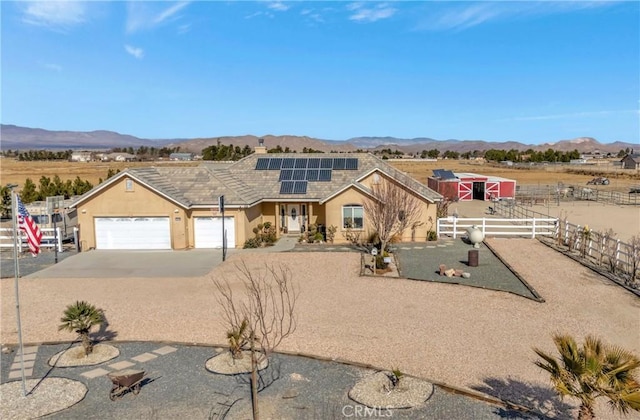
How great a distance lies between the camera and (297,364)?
11.9 metres

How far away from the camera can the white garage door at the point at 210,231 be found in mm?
26812

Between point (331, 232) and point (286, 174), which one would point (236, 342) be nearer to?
point (331, 232)

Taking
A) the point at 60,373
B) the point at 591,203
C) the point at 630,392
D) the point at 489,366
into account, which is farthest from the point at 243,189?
the point at 591,203

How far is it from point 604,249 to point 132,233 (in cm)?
2381

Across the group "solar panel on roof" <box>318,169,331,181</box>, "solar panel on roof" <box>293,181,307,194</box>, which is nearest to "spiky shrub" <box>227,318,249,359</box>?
"solar panel on roof" <box>293,181,307,194</box>

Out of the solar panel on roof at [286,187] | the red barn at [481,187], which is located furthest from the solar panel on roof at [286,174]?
the red barn at [481,187]

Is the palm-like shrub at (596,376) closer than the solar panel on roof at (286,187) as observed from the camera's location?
Yes

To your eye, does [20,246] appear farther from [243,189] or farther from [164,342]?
[164,342]

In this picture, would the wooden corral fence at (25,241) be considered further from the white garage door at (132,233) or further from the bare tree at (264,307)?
the bare tree at (264,307)

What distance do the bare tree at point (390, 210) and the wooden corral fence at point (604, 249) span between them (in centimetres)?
779

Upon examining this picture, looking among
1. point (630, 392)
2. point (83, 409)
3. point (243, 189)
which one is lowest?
point (83, 409)

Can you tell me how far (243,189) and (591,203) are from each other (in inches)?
1493

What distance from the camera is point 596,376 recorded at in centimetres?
788

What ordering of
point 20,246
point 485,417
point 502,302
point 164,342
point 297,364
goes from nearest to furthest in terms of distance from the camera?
point 485,417 < point 297,364 < point 164,342 < point 502,302 < point 20,246
